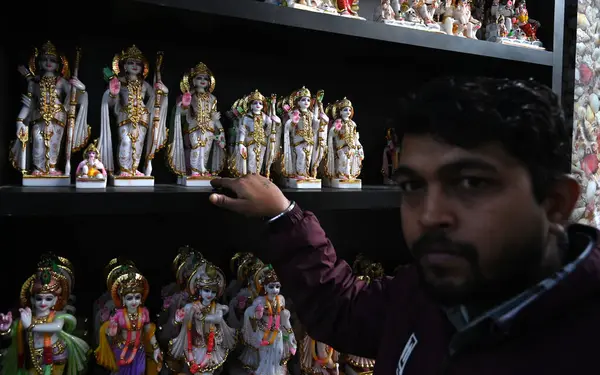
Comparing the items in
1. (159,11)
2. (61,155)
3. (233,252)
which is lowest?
(233,252)

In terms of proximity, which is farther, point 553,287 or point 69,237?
point 69,237

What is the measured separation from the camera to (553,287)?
0.57 m

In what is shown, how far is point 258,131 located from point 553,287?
35.0 inches

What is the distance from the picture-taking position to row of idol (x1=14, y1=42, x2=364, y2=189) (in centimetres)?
Answer: 117

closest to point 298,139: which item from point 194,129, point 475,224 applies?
point 194,129

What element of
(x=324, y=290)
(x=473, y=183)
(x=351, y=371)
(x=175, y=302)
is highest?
(x=473, y=183)

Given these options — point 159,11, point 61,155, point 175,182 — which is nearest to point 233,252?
point 175,182

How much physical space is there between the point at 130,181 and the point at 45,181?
178mm

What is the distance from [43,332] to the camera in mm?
1134

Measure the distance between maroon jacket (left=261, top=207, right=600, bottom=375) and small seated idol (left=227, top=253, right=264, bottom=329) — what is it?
385 millimetres

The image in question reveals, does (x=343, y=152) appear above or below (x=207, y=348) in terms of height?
above

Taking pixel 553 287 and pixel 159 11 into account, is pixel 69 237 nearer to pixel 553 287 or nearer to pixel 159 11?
pixel 159 11

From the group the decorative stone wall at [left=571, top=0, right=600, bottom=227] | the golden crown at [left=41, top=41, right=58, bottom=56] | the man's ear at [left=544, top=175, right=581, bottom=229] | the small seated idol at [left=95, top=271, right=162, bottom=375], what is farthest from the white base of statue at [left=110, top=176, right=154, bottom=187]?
the decorative stone wall at [left=571, top=0, right=600, bottom=227]

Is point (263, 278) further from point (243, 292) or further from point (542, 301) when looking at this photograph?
point (542, 301)
